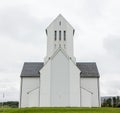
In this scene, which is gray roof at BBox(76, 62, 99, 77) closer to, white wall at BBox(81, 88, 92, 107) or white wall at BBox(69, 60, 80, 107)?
white wall at BBox(69, 60, 80, 107)

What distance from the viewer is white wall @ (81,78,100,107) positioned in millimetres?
54497

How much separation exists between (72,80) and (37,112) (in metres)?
17.8

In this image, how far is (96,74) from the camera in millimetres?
56750

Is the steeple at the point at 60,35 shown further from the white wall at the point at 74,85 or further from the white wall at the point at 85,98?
the white wall at the point at 85,98

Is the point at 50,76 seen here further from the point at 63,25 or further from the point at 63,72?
the point at 63,25

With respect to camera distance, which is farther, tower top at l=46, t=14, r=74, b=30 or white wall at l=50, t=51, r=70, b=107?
tower top at l=46, t=14, r=74, b=30

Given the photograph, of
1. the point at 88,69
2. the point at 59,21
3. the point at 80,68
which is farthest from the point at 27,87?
the point at 59,21

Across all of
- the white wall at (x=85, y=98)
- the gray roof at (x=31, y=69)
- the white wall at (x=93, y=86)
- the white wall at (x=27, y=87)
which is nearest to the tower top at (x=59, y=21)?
the gray roof at (x=31, y=69)

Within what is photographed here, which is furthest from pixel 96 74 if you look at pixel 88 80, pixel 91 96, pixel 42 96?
pixel 42 96

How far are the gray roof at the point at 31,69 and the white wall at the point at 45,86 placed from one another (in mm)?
6231

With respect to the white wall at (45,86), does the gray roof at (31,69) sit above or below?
above

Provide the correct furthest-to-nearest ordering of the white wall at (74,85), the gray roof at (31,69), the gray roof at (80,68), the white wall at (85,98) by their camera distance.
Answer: the gray roof at (31,69) < the gray roof at (80,68) < the white wall at (85,98) < the white wall at (74,85)

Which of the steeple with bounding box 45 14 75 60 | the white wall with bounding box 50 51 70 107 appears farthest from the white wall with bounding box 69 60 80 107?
the steeple with bounding box 45 14 75 60

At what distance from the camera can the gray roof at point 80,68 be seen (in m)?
56.7
